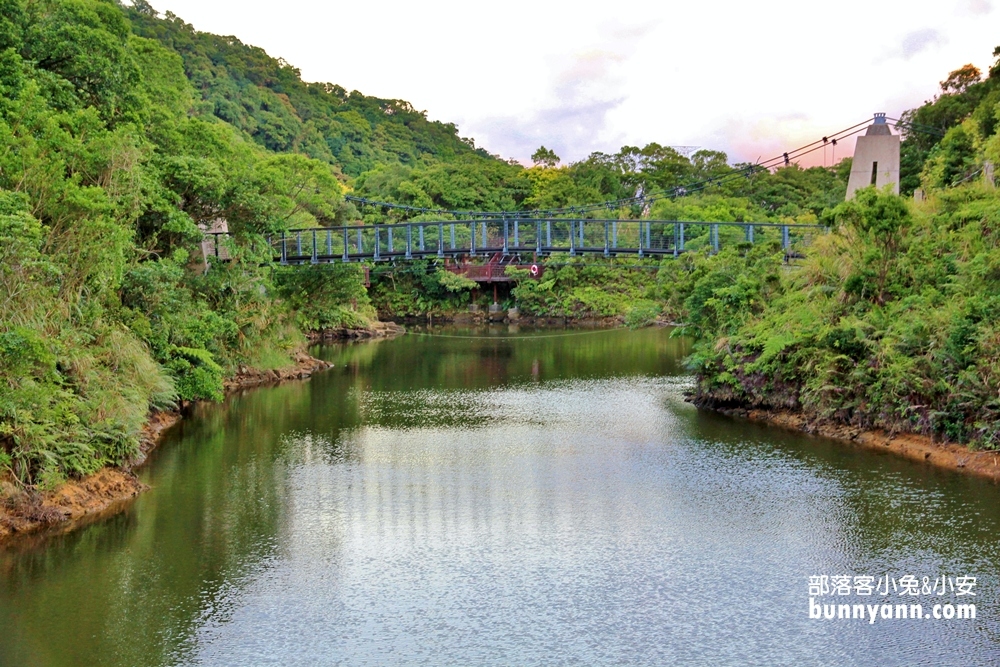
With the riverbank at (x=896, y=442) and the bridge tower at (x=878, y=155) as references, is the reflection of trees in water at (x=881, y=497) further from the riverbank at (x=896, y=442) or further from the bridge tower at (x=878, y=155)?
the bridge tower at (x=878, y=155)

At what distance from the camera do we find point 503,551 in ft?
43.7

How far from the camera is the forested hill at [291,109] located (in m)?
66.3

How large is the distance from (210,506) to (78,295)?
420 centimetres

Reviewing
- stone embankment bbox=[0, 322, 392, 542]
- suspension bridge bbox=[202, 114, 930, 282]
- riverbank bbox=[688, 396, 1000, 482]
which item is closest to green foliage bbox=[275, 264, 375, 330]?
suspension bridge bbox=[202, 114, 930, 282]

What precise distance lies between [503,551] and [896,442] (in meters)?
8.86

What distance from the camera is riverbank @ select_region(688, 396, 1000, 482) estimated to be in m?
16.6

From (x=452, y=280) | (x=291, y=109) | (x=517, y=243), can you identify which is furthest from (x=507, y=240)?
(x=291, y=109)

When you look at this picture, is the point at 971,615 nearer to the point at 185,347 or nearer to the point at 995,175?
the point at 995,175

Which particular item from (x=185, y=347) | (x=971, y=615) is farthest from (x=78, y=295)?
(x=971, y=615)

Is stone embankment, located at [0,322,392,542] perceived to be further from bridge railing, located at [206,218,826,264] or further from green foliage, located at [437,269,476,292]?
green foliage, located at [437,269,476,292]

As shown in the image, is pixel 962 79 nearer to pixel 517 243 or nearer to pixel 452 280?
pixel 517 243

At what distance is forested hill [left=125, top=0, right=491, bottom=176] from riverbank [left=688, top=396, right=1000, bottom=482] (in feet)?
151

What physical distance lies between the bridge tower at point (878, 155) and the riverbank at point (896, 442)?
9.10 m

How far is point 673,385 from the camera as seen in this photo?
2769 cm
